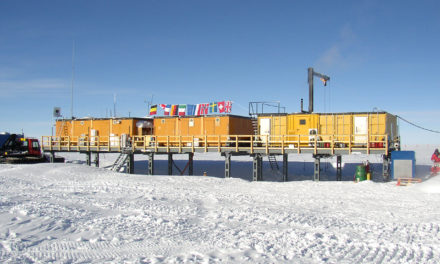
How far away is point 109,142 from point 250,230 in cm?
2159

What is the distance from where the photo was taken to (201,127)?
1100 inches

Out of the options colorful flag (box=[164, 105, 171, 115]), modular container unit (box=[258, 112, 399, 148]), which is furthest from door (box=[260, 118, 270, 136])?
colorful flag (box=[164, 105, 171, 115])

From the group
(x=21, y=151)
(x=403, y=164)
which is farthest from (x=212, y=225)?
(x=21, y=151)

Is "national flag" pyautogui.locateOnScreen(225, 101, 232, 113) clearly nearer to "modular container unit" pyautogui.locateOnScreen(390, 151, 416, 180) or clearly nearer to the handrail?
the handrail

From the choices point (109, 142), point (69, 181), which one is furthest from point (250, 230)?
point (109, 142)

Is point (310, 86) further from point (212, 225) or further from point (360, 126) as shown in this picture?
point (212, 225)

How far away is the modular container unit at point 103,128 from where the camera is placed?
1177 inches

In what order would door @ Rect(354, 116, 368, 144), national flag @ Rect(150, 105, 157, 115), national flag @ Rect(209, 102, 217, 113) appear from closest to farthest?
1. door @ Rect(354, 116, 368, 144)
2. national flag @ Rect(209, 102, 217, 113)
3. national flag @ Rect(150, 105, 157, 115)

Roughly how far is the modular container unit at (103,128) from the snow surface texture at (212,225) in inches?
530

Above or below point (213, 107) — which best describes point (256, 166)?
below

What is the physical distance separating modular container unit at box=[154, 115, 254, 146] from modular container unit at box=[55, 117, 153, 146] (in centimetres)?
129

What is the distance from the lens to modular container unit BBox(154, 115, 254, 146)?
27.0 m

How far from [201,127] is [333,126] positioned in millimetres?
9740

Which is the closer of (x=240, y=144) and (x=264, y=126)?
(x=264, y=126)
